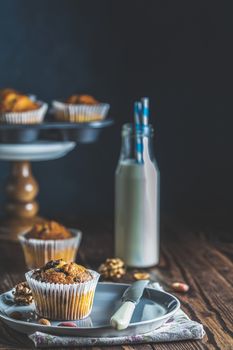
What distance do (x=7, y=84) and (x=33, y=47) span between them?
15 cm

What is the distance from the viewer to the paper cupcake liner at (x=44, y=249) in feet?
6.87

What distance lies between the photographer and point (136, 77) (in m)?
2.87

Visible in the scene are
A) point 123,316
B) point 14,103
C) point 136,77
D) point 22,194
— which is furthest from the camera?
point 136,77

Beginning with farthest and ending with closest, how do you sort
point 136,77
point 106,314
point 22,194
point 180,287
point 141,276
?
point 136,77 < point 22,194 < point 141,276 < point 180,287 < point 106,314

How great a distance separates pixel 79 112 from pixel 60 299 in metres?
0.92

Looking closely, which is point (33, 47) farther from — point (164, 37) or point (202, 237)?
point (202, 237)

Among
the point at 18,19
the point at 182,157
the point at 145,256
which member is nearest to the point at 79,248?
the point at 145,256

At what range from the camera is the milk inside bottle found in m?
2.14

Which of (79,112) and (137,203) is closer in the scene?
(137,203)

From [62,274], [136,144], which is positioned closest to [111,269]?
[136,144]

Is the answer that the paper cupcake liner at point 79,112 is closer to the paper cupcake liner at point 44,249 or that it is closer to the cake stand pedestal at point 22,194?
the cake stand pedestal at point 22,194

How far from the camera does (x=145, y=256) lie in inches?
85.0

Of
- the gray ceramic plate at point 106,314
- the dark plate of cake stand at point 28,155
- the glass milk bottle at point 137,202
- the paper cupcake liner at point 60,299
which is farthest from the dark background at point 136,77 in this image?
the paper cupcake liner at point 60,299

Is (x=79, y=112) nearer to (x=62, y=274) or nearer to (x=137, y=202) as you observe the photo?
(x=137, y=202)
